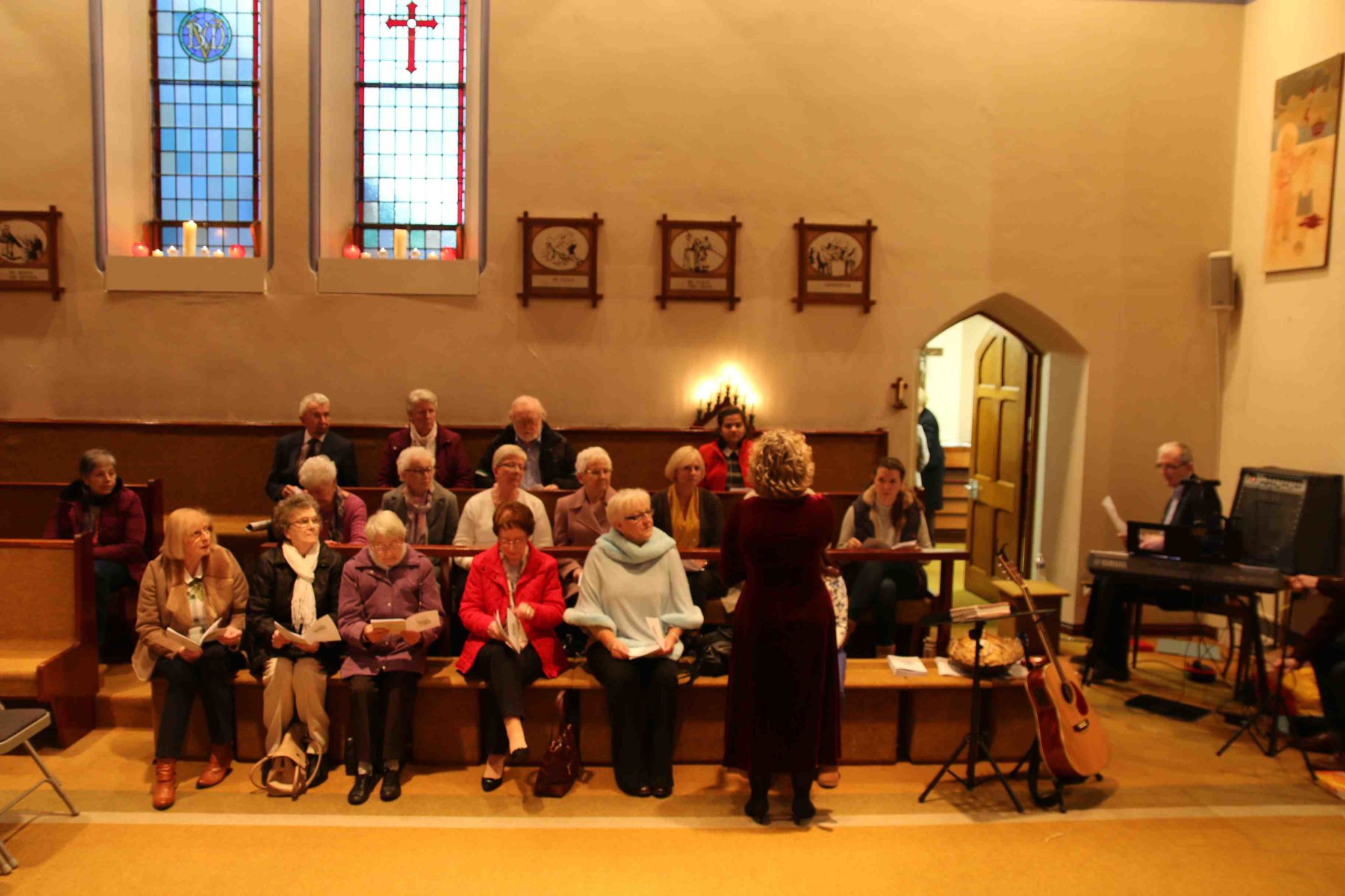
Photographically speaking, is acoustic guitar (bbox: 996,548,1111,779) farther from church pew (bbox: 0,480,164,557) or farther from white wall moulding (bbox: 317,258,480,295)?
church pew (bbox: 0,480,164,557)

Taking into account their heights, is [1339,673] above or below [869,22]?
below

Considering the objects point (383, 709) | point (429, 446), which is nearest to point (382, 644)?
point (383, 709)

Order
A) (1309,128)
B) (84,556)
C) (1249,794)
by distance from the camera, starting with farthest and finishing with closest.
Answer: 1. (1309,128)
2. (84,556)
3. (1249,794)

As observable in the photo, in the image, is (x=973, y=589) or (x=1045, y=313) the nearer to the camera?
(x=1045, y=313)

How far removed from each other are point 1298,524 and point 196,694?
236 inches

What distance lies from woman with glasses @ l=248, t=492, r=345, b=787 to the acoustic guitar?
2927 millimetres

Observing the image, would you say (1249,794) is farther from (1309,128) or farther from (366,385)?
(366,385)

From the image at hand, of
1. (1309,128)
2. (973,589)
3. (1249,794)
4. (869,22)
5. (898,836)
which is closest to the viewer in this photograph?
(898,836)

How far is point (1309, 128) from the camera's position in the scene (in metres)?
6.57

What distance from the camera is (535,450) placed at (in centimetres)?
655

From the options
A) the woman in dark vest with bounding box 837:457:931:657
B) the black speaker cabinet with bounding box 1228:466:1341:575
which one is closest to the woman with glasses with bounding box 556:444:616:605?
the woman in dark vest with bounding box 837:457:931:657

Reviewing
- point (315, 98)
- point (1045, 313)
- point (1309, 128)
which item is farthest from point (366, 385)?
point (1309, 128)

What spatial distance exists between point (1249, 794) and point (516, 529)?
342 cm

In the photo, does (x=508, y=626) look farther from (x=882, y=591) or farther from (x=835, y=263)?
(x=835, y=263)
